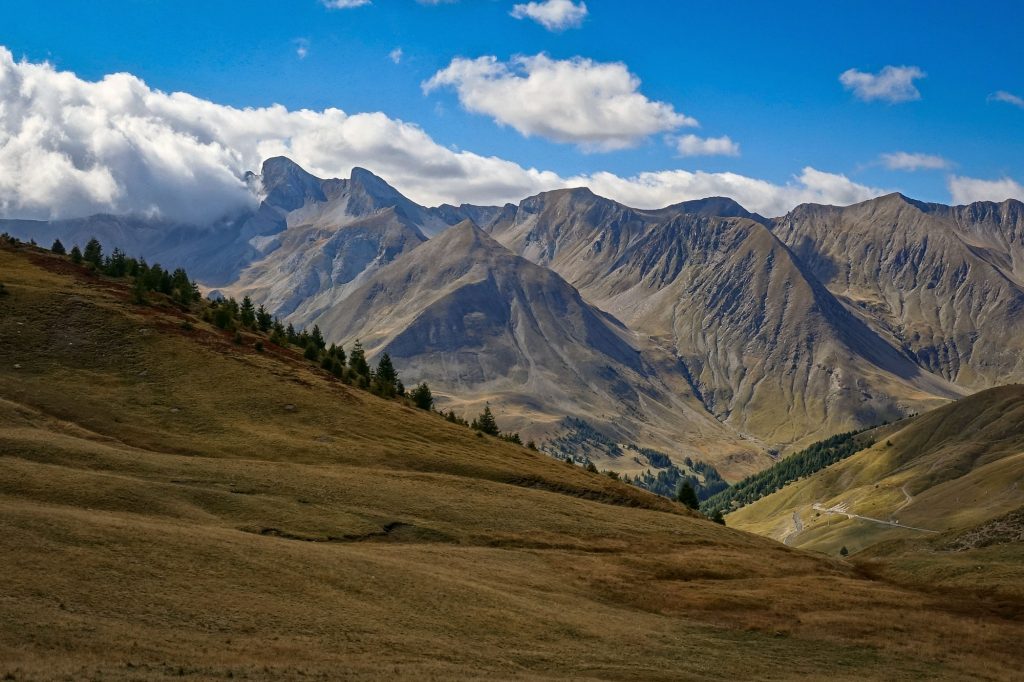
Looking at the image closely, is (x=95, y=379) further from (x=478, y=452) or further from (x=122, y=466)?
(x=478, y=452)

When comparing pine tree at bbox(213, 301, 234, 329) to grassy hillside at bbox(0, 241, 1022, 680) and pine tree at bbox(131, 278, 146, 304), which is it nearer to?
pine tree at bbox(131, 278, 146, 304)

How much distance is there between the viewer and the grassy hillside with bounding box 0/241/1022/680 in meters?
39.3

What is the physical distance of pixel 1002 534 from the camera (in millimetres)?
94938

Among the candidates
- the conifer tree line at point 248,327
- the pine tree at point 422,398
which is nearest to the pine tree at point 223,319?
Answer: the conifer tree line at point 248,327

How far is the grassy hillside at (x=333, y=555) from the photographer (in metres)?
39.3

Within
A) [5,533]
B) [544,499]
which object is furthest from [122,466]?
[544,499]

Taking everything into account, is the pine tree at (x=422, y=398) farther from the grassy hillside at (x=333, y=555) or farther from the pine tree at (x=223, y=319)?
the pine tree at (x=223, y=319)

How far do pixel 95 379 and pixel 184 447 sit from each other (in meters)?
19.8

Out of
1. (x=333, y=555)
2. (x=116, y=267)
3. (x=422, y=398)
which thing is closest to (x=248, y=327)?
(x=116, y=267)

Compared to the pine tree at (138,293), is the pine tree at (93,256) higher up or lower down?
higher up

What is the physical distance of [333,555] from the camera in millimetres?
55094

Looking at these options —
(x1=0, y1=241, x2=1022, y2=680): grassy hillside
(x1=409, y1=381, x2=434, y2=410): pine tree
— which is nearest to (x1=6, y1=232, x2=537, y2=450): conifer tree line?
(x1=409, y1=381, x2=434, y2=410): pine tree

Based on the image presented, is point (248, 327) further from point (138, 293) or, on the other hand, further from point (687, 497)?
point (687, 497)

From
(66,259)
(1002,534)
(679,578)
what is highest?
(66,259)
